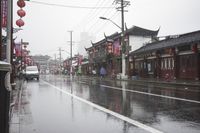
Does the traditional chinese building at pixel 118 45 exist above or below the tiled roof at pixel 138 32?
below

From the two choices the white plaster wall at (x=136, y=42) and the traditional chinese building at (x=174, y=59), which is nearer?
the traditional chinese building at (x=174, y=59)

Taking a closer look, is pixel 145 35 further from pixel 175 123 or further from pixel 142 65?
pixel 175 123

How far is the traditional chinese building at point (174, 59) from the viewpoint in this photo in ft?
95.0

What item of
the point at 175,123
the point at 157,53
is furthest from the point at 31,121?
the point at 157,53

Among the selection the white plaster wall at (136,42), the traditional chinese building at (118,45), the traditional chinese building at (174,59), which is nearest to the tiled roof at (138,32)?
the traditional chinese building at (118,45)

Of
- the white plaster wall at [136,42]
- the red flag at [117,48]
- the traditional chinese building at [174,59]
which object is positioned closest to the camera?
the traditional chinese building at [174,59]

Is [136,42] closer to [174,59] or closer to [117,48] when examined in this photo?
[117,48]

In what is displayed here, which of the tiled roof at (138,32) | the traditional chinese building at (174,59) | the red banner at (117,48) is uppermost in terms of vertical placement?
the tiled roof at (138,32)

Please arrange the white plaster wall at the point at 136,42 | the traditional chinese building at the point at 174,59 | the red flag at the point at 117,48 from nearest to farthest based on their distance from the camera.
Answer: the traditional chinese building at the point at 174,59
the white plaster wall at the point at 136,42
the red flag at the point at 117,48

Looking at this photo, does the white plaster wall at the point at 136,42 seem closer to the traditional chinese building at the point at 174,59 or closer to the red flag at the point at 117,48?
the red flag at the point at 117,48

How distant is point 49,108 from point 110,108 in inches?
105

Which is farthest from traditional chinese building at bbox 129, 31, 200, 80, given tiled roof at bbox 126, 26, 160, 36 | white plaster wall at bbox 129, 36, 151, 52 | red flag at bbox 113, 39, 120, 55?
red flag at bbox 113, 39, 120, 55

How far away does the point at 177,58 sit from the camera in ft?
105

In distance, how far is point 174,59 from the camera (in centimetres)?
3228
